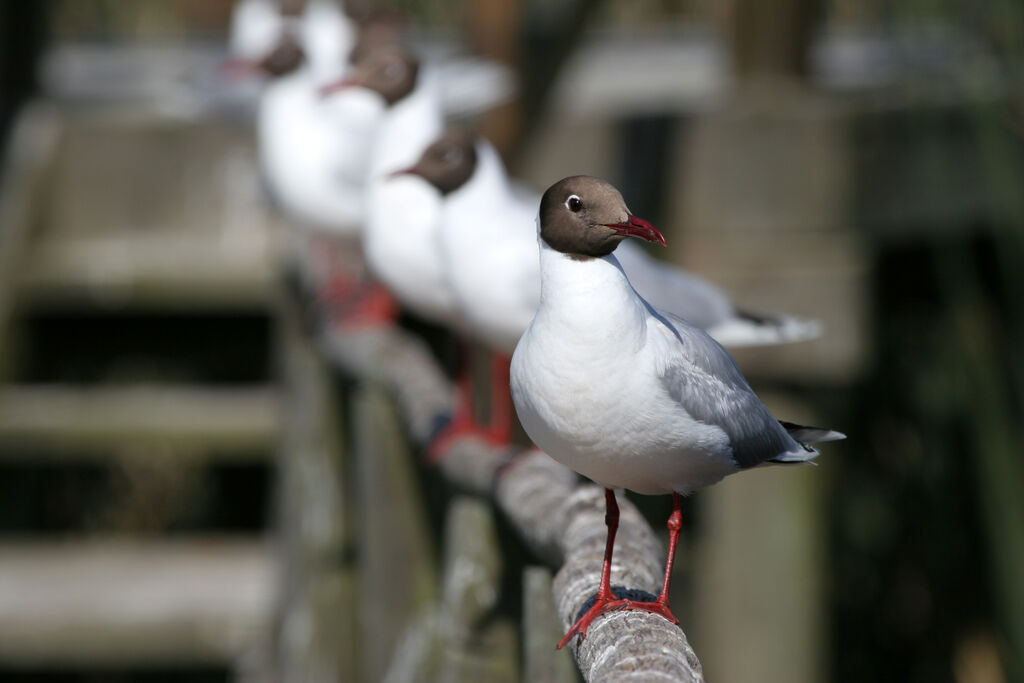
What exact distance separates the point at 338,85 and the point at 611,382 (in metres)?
2.16

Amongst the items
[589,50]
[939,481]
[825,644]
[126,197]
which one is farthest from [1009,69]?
[589,50]

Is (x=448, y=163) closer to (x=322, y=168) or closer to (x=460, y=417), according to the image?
(x=460, y=417)

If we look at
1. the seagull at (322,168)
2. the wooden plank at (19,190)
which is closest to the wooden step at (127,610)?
the wooden plank at (19,190)

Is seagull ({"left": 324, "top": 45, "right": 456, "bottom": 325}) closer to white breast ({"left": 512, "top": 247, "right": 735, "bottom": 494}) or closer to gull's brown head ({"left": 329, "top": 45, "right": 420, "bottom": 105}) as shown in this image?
gull's brown head ({"left": 329, "top": 45, "right": 420, "bottom": 105})

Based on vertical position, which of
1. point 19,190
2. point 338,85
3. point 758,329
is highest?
point 338,85

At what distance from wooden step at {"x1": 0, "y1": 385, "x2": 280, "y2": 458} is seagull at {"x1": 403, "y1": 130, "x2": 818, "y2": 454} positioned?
8.36ft

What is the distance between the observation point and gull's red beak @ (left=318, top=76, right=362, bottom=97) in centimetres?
326

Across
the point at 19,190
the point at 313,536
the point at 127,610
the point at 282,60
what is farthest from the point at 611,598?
the point at 19,190

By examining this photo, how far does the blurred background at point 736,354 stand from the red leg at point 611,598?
737 millimetres

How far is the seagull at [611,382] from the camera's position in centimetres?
130

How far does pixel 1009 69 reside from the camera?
2.02 meters

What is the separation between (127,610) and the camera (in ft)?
14.9

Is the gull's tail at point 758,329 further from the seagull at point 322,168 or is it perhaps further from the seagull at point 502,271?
the seagull at point 322,168

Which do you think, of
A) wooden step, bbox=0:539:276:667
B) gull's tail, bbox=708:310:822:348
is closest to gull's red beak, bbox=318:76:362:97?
gull's tail, bbox=708:310:822:348
